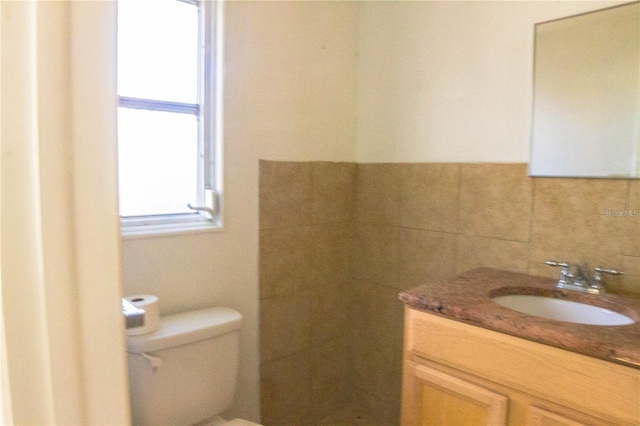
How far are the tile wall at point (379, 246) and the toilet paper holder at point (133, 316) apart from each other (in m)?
0.63

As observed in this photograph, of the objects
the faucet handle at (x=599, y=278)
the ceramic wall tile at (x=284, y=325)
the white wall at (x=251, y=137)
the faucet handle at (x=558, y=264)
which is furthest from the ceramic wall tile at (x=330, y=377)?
the faucet handle at (x=599, y=278)

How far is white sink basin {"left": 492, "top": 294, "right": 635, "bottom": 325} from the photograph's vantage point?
1.33 meters

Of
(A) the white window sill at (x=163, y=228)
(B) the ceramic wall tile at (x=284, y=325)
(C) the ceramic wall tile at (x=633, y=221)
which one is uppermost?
(C) the ceramic wall tile at (x=633, y=221)

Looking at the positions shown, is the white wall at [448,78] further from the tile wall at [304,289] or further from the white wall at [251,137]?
the tile wall at [304,289]

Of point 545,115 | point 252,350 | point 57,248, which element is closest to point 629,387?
point 545,115

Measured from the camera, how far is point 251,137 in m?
1.79

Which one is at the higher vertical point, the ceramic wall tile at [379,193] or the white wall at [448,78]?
the white wall at [448,78]

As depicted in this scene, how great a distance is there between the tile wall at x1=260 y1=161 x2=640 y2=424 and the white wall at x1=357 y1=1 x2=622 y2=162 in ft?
0.33

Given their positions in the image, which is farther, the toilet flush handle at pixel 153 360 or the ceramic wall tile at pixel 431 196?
the ceramic wall tile at pixel 431 196

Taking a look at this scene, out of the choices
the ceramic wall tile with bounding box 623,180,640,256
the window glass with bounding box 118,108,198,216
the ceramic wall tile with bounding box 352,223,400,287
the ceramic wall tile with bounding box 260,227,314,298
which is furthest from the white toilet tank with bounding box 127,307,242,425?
the ceramic wall tile with bounding box 623,180,640,256

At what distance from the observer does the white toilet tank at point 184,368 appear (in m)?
1.34

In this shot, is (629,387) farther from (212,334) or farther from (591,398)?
(212,334)

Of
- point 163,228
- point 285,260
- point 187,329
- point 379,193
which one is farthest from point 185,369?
point 379,193

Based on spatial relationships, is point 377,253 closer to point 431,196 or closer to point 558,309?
point 431,196
